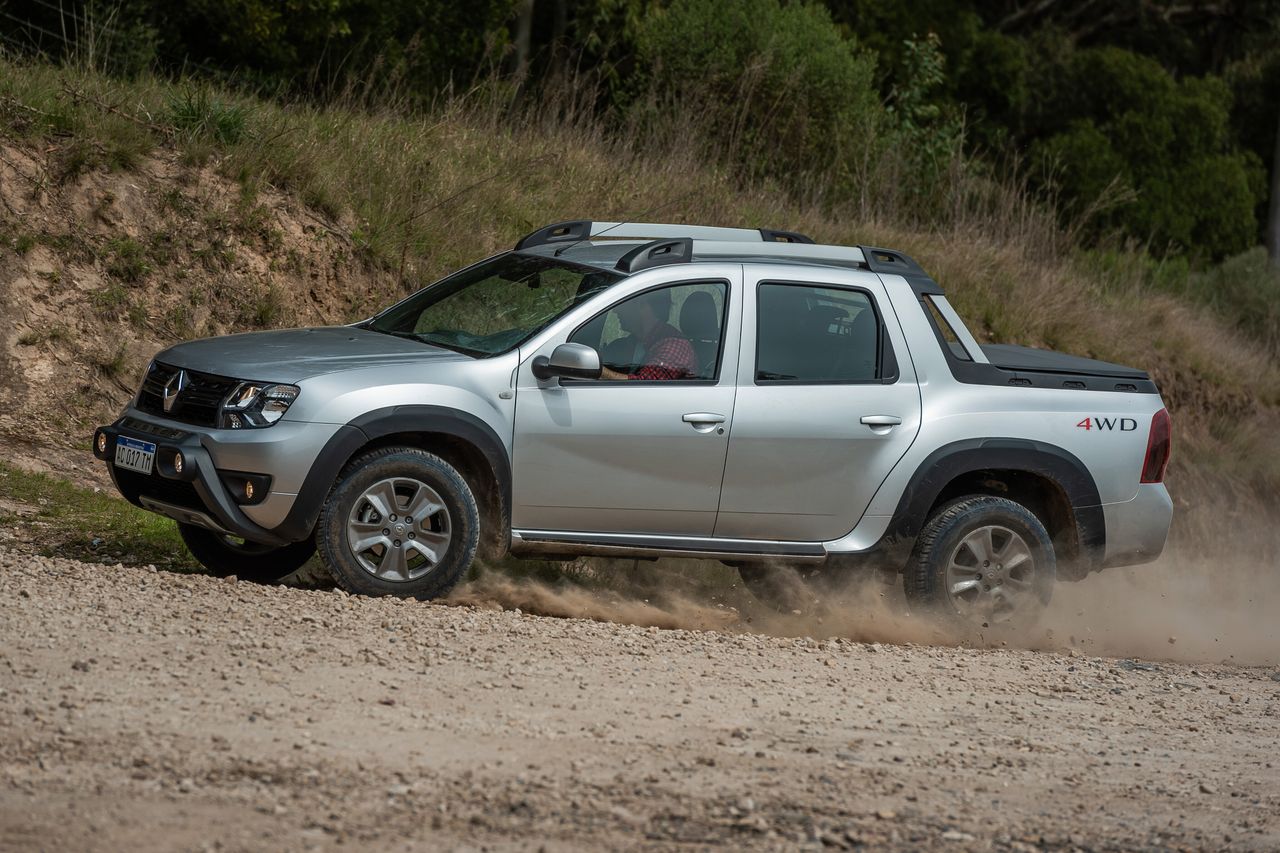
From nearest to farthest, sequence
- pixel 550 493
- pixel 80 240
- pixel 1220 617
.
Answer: pixel 550 493, pixel 1220 617, pixel 80 240

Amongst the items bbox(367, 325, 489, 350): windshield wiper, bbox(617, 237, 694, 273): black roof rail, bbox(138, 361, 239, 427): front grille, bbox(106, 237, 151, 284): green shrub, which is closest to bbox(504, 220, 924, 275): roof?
bbox(617, 237, 694, 273): black roof rail

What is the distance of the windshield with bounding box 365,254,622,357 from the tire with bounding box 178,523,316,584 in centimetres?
125

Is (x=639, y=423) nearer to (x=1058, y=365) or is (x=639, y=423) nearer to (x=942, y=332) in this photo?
(x=942, y=332)

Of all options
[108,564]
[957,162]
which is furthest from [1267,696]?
[957,162]

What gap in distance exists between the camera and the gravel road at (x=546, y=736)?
15.5 feet

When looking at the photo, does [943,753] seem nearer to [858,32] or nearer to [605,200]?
[605,200]

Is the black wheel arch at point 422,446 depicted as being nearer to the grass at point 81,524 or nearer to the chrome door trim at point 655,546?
the chrome door trim at point 655,546

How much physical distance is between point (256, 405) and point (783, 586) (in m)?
3.15

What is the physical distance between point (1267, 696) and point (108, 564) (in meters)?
5.83

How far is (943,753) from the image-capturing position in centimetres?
602

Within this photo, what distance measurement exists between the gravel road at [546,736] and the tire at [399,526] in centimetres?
19

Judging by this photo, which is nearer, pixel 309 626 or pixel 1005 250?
pixel 309 626

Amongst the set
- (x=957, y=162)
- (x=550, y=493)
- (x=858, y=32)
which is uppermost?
(x=858, y=32)

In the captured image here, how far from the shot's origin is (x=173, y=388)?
7445mm
